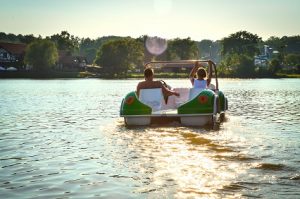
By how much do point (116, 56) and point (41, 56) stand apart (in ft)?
66.7

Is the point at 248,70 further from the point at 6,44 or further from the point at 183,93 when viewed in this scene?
the point at 183,93

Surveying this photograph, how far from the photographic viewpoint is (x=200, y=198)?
5.61 meters

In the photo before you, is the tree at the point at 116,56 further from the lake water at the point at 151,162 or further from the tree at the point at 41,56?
the lake water at the point at 151,162

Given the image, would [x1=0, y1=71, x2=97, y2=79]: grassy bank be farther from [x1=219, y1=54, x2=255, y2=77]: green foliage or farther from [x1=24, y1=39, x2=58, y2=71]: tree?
[x1=219, y1=54, x2=255, y2=77]: green foliage

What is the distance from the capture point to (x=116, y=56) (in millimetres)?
106250

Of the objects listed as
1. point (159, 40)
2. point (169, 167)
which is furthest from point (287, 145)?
point (159, 40)

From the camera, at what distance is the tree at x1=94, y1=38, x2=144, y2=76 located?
106 metres

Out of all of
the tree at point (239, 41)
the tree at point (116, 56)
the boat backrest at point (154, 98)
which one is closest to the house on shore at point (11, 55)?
the tree at point (116, 56)

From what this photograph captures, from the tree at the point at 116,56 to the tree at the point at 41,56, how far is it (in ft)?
43.0

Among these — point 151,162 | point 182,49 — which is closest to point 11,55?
point 182,49

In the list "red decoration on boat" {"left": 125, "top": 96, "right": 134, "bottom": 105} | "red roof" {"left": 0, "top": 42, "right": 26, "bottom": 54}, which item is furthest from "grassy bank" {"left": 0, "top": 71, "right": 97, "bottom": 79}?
"red decoration on boat" {"left": 125, "top": 96, "right": 134, "bottom": 105}

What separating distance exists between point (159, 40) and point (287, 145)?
160 metres

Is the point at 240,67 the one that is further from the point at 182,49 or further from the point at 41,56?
the point at 41,56

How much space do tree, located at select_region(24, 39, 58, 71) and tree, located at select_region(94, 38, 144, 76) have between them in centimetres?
1310
